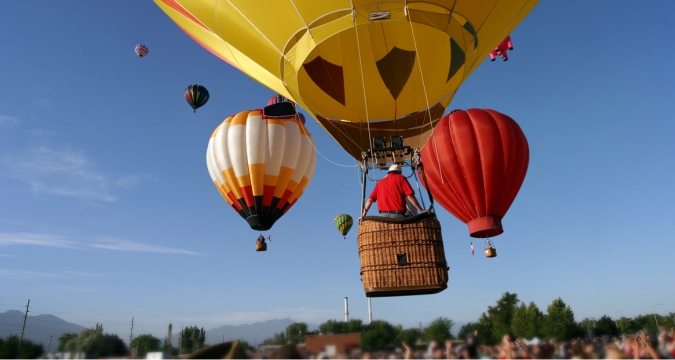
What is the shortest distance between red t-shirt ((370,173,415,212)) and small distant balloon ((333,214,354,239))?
1017 centimetres

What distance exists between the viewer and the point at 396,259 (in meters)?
3.10

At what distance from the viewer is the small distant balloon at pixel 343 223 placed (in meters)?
13.6

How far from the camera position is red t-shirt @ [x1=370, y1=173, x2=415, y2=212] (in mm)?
3393

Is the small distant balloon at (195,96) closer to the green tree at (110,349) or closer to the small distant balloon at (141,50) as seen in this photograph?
the small distant balloon at (141,50)

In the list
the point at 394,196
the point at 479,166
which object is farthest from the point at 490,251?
the point at 394,196

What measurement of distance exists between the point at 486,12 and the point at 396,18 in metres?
0.95

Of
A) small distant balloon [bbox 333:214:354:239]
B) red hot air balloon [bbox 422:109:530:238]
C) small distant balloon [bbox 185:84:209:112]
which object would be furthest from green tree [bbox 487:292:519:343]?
small distant balloon [bbox 185:84:209:112]

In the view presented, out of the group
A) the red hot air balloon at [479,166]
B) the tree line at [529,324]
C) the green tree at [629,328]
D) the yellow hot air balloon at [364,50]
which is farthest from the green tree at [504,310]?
the yellow hot air balloon at [364,50]

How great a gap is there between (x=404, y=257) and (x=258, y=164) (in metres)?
7.06

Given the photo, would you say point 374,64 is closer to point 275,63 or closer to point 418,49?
point 418,49

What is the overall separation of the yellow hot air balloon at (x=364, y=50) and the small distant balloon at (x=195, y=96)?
747 cm

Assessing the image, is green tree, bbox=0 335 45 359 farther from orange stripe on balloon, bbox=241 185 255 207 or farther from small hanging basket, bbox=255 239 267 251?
small hanging basket, bbox=255 239 267 251

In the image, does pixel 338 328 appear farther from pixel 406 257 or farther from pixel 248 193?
pixel 248 193

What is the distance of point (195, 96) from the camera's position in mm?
12555
